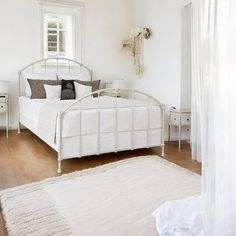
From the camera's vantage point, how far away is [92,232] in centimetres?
168

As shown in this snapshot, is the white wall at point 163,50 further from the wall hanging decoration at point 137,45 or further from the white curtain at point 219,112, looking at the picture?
the white curtain at point 219,112

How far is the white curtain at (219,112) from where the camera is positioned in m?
1.04

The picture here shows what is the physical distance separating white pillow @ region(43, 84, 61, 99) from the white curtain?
3650 mm

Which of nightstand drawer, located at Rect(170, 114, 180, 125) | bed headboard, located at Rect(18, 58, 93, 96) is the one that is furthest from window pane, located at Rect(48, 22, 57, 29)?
nightstand drawer, located at Rect(170, 114, 180, 125)

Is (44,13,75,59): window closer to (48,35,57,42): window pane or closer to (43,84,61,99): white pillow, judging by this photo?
(48,35,57,42): window pane

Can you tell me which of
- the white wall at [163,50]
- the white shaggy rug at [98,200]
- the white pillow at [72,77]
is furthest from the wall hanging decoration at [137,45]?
the white shaggy rug at [98,200]

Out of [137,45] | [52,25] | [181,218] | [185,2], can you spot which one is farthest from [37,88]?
[181,218]

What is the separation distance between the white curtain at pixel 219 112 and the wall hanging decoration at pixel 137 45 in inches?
159

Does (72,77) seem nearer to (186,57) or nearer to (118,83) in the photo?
(118,83)

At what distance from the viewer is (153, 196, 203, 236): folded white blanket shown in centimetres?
137

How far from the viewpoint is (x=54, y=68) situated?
5215mm

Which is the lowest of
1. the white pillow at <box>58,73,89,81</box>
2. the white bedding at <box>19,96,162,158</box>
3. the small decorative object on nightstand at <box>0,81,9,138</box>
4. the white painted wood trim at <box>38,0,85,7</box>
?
the white bedding at <box>19,96,162,158</box>

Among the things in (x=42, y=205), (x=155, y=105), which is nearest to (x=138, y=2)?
(x=155, y=105)

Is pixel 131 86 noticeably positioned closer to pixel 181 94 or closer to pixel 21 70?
pixel 181 94
